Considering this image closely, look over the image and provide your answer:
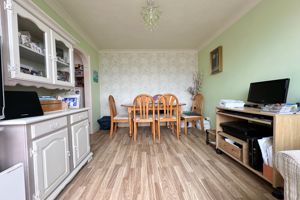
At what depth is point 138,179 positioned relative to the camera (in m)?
1.56

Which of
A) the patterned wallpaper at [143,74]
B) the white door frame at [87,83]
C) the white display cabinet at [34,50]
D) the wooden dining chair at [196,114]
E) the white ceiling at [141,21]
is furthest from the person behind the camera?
the patterned wallpaper at [143,74]

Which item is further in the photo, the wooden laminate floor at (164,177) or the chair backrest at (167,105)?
the chair backrest at (167,105)

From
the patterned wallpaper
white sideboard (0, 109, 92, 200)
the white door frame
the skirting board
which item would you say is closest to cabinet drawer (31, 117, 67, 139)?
white sideboard (0, 109, 92, 200)

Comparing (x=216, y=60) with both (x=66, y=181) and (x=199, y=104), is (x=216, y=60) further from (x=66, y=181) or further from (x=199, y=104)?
(x=66, y=181)

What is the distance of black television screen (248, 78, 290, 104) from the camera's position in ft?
4.95

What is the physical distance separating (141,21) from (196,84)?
7.82ft

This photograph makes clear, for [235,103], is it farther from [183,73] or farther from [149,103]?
[183,73]

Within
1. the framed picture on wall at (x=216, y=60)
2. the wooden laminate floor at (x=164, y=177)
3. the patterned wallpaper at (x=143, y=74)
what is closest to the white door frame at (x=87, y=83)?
the patterned wallpaper at (x=143, y=74)

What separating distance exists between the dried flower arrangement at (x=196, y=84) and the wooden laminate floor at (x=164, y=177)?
2054 mm

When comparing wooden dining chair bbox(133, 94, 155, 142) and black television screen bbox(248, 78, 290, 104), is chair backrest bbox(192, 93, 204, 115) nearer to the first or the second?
wooden dining chair bbox(133, 94, 155, 142)

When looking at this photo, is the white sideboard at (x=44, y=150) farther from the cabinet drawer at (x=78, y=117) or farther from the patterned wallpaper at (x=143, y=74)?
the patterned wallpaper at (x=143, y=74)

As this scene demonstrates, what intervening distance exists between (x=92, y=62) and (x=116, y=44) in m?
0.76

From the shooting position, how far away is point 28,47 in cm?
135

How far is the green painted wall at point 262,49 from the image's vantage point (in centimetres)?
158
